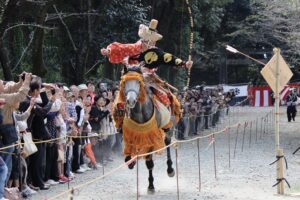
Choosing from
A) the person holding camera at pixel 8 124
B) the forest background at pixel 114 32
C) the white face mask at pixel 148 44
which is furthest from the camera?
the forest background at pixel 114 32

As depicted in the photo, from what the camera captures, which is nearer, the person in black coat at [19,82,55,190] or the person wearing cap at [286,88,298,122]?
the person in black coat at [19,82,55,190]

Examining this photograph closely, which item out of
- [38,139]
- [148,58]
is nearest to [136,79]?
[148,58]

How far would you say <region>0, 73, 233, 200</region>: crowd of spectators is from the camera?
8797 mm

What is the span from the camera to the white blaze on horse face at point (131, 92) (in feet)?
30.0

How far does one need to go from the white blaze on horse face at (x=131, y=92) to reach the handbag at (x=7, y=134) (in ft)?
5.87

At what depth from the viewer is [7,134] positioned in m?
8.79

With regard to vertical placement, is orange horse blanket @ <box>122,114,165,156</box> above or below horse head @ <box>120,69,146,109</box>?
below

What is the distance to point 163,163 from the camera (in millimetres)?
15125

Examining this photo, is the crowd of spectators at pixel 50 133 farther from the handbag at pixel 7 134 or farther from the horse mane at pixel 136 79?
the horse mane at pixel 136 79

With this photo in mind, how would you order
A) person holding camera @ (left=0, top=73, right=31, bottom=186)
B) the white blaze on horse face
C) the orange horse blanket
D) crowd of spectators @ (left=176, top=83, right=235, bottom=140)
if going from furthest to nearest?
crowd of spectators @ (left=176, top=83, right=235, bottom=140) → the orange horse blanket → the white blaze on horse face → person holding camera @ (left=0, top=73, right=31, bottom=186)

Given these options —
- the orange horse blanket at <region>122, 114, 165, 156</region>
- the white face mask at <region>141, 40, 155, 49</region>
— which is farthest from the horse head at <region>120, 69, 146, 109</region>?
the white face mask at <region>141, 40, 155, 49</region>

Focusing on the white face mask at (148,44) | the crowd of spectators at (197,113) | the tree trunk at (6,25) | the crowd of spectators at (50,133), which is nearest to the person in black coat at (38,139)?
the crowd of spectators at (50,133)

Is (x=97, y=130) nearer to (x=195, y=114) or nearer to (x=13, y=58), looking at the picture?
(x=13, y=58)

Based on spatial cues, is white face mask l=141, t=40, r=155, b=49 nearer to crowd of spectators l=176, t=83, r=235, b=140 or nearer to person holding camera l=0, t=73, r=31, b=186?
person holding camera l=0, t=73, r=31, b=186
